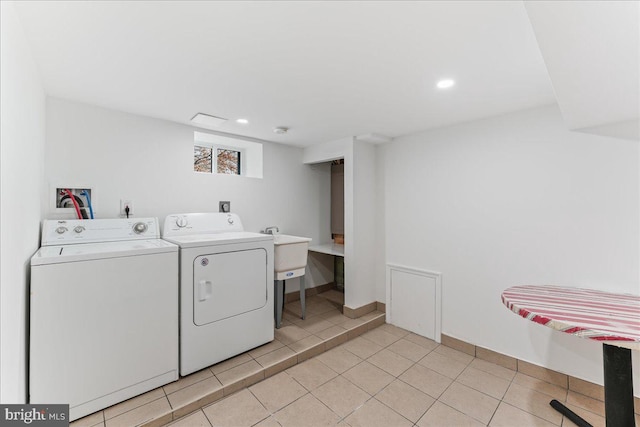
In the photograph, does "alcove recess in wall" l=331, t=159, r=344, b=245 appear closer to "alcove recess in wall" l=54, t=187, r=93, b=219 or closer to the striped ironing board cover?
the striped ironing board cover

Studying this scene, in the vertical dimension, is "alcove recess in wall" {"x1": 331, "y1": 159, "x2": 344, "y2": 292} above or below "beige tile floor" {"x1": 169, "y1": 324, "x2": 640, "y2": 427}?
above

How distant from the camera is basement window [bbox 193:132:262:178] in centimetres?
300

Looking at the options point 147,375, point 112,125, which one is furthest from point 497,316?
point 112,125

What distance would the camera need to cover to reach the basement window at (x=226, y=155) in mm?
3004

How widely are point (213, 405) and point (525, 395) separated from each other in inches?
84.9

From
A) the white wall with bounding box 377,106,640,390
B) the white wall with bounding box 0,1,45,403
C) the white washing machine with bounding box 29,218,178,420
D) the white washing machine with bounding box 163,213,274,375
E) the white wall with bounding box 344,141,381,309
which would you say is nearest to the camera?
the white wall with bounding box 0,1,45,403

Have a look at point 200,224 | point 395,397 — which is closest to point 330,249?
point 200,224

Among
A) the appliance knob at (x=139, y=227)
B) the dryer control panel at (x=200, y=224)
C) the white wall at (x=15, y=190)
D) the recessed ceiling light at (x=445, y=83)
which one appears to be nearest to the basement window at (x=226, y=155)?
the dryer control panel at (x=200, y=224)

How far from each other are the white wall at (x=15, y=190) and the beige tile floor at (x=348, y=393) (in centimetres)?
70

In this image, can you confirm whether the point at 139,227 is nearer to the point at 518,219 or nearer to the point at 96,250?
the point at 96,250

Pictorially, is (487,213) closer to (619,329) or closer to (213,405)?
(619,329)

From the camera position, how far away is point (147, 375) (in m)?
1.81

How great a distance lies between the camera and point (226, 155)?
3256mm

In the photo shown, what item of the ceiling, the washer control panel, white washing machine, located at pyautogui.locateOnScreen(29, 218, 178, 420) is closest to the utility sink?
white washing machine, located at pyautogui.locateOnScreen(29, 218, 178, 420)
